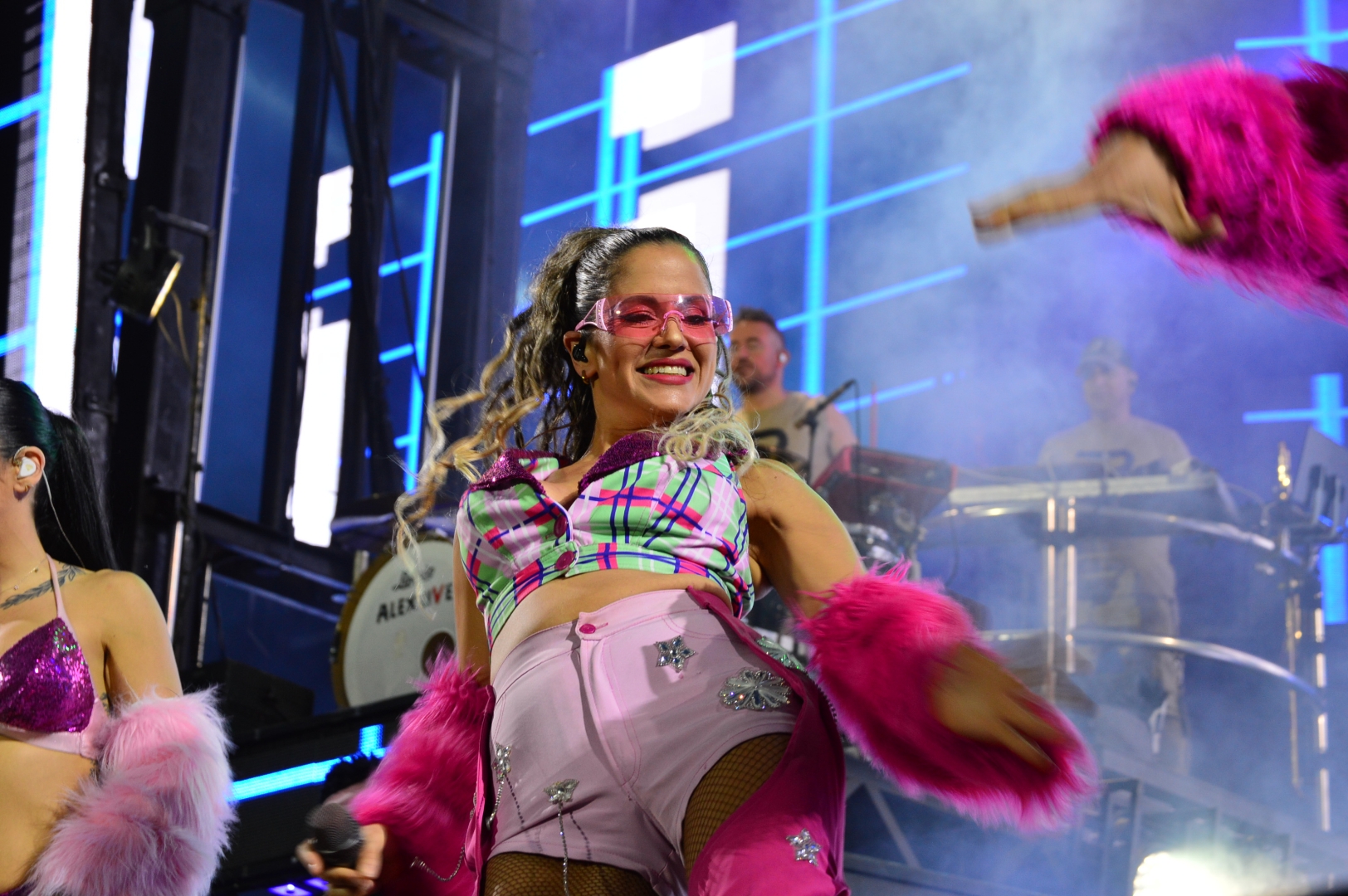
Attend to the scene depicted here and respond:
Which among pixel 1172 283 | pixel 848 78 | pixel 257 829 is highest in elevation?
pixel 848 78

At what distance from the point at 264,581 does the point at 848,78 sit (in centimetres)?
397

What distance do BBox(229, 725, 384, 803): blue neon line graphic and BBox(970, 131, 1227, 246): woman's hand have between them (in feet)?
10.1

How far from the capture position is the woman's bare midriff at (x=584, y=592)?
176cm

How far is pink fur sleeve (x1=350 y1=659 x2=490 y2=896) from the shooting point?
1.83 m

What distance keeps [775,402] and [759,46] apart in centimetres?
297

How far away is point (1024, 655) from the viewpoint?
149cm

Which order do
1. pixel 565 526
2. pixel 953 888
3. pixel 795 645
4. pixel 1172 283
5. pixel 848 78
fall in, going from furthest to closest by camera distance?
pixel 848 78
pixel 1172 283
pixel 795 645
pixel 953 888
pixel 565 526

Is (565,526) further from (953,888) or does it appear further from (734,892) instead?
(953,888)

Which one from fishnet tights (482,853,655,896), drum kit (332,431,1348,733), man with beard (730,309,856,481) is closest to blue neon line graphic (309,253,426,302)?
man with beard (730,309,856,481)

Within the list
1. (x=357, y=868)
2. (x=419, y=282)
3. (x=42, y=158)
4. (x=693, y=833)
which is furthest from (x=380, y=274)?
(x=693, y=833)

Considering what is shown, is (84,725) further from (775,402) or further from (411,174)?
(411,174)

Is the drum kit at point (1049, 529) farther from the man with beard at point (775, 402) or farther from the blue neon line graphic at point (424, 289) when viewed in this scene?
the blue neon line graphic at point (424, 289)

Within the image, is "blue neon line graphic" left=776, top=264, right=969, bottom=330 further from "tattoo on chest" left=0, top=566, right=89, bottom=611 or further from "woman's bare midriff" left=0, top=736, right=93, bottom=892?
"woman's bare midriff" left=0, top=736, right=93, bottom=892

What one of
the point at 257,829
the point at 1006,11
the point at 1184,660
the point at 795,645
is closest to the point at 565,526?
the point at 257,829
